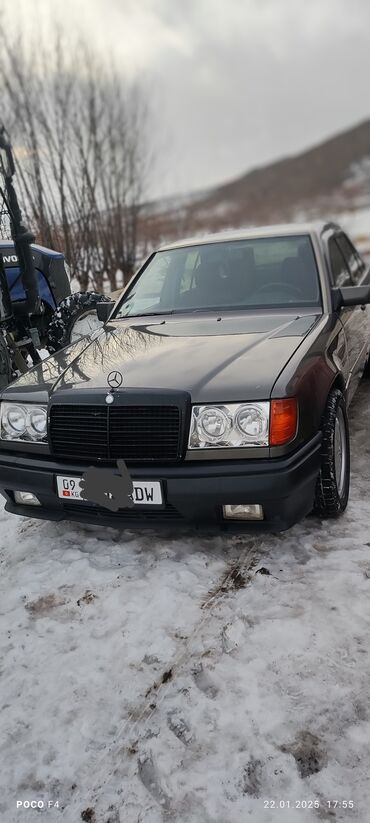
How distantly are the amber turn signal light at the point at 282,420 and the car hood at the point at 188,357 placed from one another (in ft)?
0.26

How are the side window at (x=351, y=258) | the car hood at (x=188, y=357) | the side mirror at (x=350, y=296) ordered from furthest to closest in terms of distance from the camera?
the side window at (x=351, y=258), the side mirror at (x=350, y=296), the car hood at (x=188, y=357)

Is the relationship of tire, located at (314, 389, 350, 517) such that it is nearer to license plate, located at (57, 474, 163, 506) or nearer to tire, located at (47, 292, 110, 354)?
license plate, located at (57, 474, 163, 506)

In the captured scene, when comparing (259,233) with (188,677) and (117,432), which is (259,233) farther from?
(188,677)

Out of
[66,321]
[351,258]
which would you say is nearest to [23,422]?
[66,321]

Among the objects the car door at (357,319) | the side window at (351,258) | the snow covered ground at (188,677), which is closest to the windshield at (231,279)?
the car door at (357,319)

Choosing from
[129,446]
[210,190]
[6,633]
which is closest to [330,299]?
[129,446]

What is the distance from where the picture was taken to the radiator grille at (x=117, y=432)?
256 cm

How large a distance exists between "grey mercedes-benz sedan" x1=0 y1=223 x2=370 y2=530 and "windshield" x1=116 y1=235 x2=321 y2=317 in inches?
1.1

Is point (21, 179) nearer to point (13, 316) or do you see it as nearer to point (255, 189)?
point (13, 316)

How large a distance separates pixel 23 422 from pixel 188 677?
4.68 feet

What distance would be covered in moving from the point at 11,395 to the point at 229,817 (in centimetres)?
203

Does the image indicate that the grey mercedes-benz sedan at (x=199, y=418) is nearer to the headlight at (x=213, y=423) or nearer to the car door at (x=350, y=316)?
the headlight at (x=213, y=423)

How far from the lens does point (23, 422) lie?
2879 millimetres

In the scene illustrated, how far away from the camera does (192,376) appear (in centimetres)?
266
